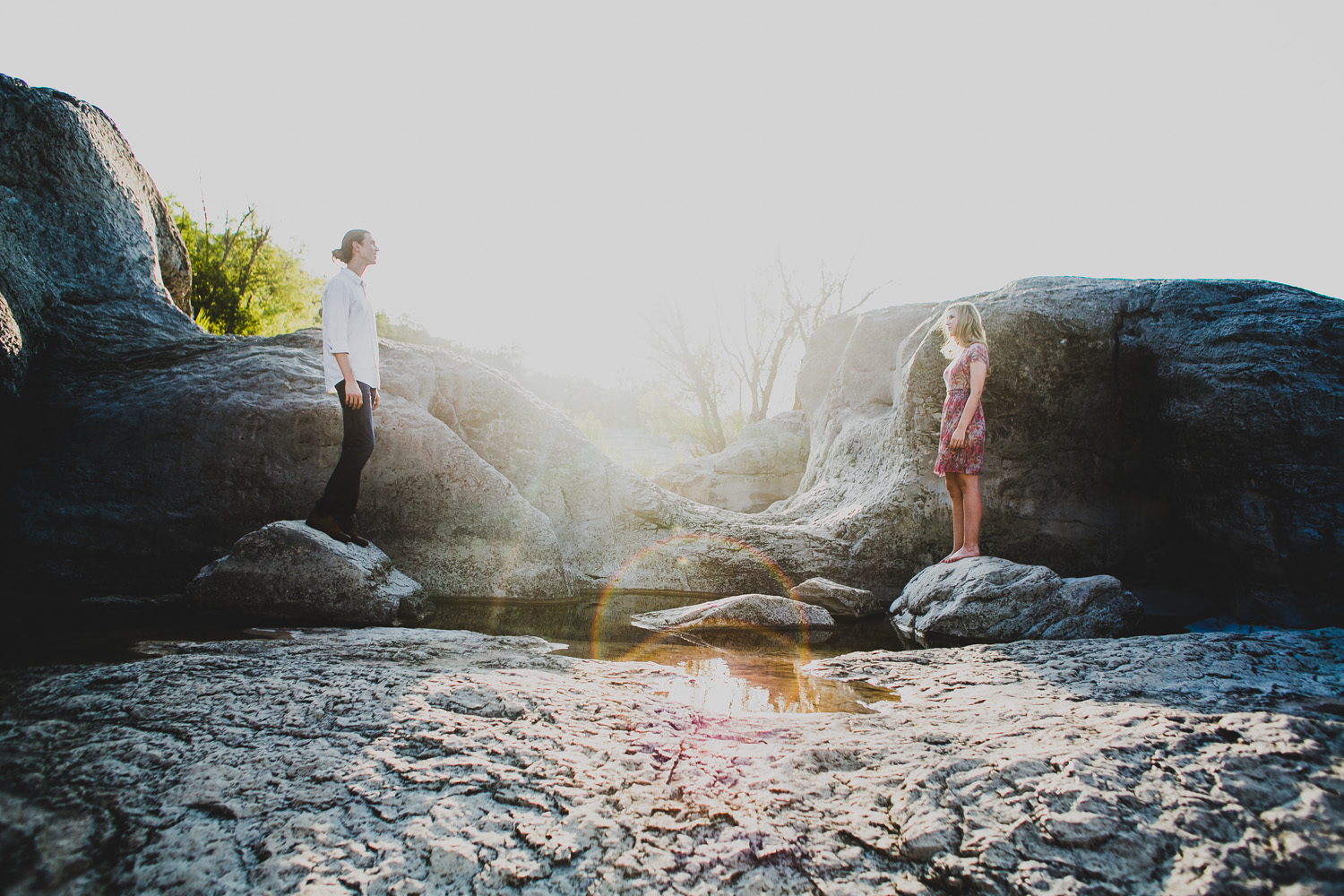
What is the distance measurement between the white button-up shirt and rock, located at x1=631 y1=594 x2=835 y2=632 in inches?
107

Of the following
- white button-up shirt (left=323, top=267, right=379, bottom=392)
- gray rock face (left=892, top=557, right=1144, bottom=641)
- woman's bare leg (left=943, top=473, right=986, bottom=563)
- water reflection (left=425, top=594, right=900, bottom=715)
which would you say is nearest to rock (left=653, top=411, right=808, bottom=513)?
woman's bare leg (left=943, top=473, right=986, bottom=563)

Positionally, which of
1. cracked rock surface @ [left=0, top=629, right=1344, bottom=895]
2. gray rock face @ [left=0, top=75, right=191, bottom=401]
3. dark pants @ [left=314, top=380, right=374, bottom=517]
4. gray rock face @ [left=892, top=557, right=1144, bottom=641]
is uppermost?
gray rock face @ [left=0, top=75, right=191, bottom=401]

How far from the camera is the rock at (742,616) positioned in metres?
4.25

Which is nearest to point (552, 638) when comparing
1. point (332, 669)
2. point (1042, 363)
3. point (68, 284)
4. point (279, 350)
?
point (332, 669)

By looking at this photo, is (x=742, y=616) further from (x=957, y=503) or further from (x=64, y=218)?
(x=64, y=218)

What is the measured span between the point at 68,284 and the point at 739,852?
26.3ft

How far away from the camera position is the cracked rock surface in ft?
3.76

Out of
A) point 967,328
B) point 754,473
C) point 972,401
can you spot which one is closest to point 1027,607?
point 972,401

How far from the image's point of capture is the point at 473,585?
17.1 ft

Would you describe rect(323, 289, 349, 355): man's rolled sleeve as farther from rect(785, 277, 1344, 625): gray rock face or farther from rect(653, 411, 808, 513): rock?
rect(653, 411, 808, 513): rock

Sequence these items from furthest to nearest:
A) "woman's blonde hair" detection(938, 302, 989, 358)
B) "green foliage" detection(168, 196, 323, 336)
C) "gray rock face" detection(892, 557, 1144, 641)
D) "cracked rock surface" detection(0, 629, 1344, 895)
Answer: "green foliage" detection(168, 196, 323, 336) < "woman's blonde hair" detection(938, 302, 989, 358) < "gray rock face" detection(892, 557, 1144, 641) < "cracked rock surface" detection(0, 629, 1344, 895)

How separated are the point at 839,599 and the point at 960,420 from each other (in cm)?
179

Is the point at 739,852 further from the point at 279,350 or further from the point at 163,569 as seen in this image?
the point at 279,350

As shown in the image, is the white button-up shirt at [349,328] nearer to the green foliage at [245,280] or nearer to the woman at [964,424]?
the woman at [964,424]
